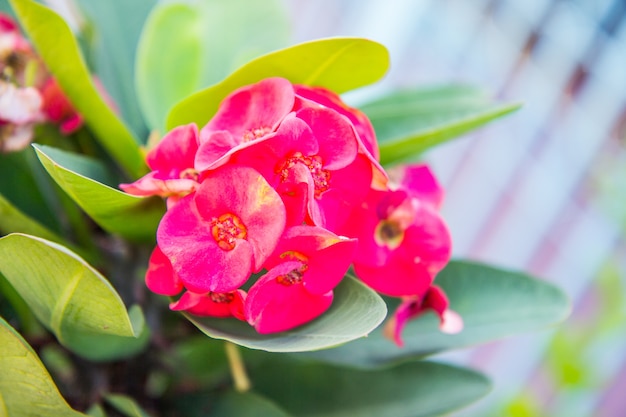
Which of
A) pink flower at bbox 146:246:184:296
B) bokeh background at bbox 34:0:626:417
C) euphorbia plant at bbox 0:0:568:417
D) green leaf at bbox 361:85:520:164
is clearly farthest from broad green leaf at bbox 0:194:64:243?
bokeh background at bbox 34:0:626:417

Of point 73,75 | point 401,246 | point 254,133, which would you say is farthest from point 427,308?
point 73,75

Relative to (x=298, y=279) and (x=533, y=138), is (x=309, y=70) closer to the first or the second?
(x=298, y=279)

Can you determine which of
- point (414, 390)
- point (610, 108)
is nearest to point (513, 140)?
point (610, 108)

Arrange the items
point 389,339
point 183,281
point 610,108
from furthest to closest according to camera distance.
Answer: point 610,108 → point 389,339 → point 183,281

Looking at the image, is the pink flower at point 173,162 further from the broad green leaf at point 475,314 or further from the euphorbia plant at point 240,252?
the broad green leaf at point 475,314

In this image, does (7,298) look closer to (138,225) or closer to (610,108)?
(138,225)

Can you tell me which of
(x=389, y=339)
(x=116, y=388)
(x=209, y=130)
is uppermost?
(x=209, y=130)

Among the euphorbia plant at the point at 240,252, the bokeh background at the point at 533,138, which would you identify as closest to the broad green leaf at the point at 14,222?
the euphorbia plant at the point at 240,252

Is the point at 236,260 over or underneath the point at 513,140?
over

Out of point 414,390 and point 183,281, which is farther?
point 414,390
